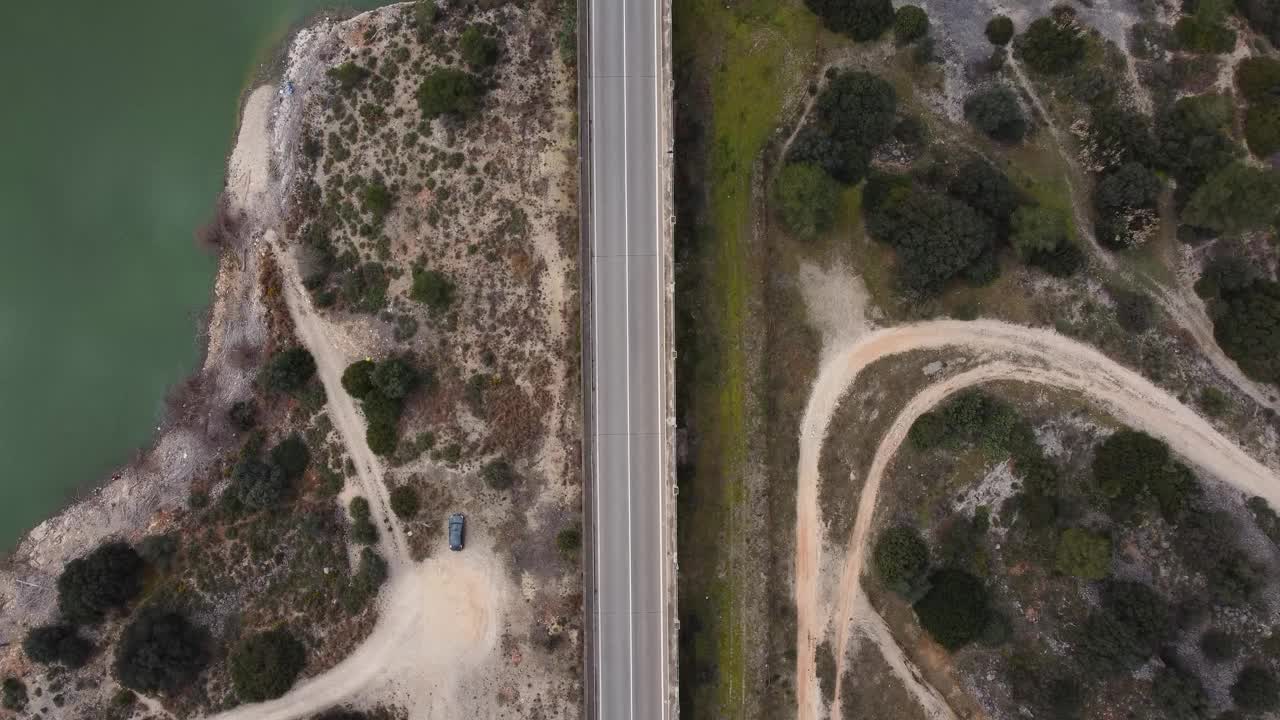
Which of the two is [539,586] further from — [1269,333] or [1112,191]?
[1269,333]

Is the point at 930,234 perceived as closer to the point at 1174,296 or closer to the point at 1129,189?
the point at 1129,189

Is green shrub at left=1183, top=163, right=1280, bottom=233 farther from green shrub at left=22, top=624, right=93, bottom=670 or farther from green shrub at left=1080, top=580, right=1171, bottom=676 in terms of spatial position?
green shrub at left=22, top=624, right=93, bottom=670

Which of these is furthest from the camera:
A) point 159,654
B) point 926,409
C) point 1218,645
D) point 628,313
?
point 159,654

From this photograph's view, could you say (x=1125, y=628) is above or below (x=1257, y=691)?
above

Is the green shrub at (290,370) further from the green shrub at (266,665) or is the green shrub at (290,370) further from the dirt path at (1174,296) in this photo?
the dirt path at (1174,296)

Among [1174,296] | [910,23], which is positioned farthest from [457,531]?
[1174,296]

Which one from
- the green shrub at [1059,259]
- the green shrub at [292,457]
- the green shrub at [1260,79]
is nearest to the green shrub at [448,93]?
the green shrub at [292,457]
